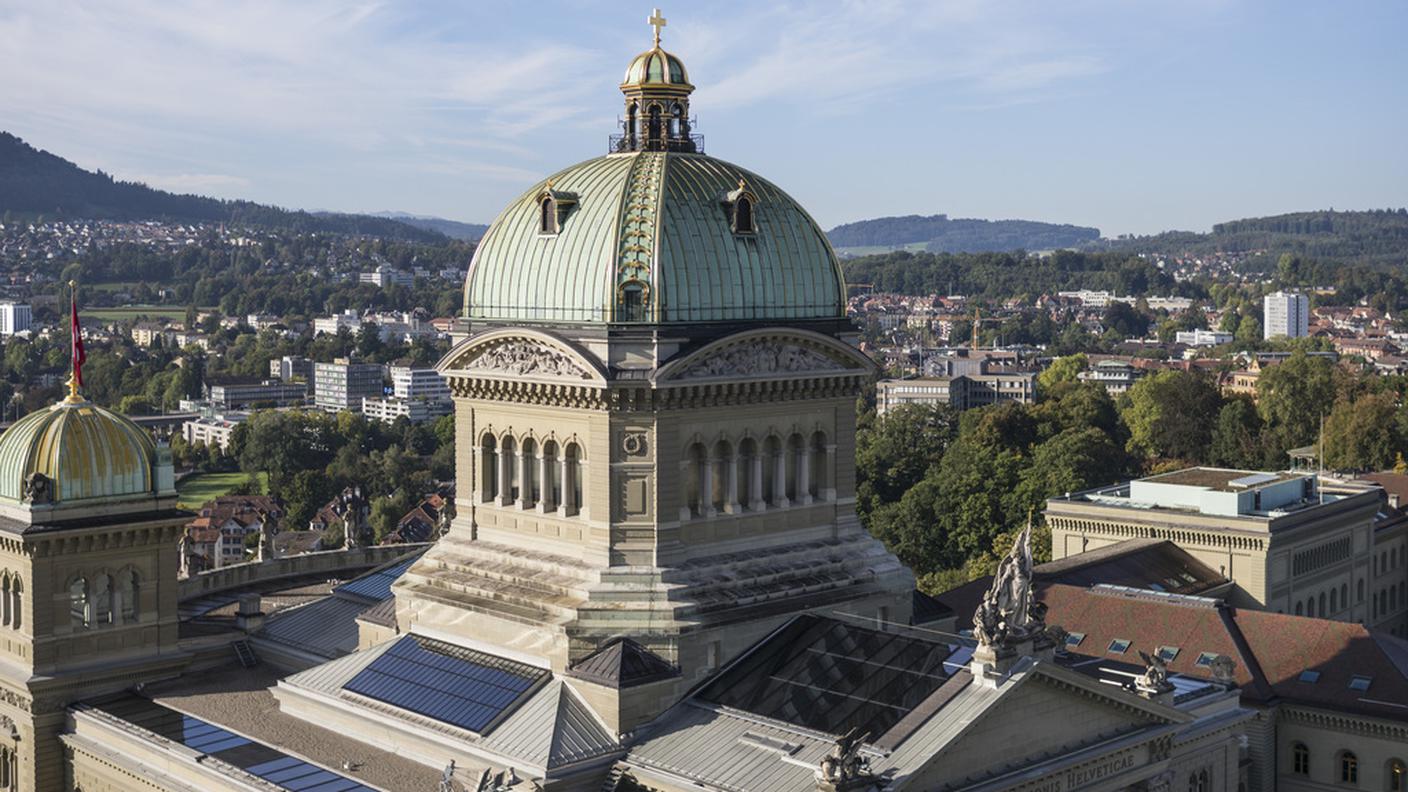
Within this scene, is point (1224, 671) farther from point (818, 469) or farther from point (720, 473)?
point (720, 473)

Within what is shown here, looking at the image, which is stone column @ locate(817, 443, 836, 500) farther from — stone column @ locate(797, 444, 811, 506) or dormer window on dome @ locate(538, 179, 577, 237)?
dormer window on dome @ locate(538, 179, 577, 237)

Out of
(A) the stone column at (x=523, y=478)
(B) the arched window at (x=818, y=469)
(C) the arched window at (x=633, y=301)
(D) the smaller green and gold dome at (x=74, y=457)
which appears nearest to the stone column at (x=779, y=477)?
(B) the arched window at (x=818, y=469)

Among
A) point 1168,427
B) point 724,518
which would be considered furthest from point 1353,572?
point 1168,427

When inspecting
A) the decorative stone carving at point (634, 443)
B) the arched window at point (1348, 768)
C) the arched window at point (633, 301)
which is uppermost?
the arched window at point (633, 301)

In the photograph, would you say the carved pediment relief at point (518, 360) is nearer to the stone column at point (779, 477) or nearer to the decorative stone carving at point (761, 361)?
the decorative stone carving at point (761, 361)

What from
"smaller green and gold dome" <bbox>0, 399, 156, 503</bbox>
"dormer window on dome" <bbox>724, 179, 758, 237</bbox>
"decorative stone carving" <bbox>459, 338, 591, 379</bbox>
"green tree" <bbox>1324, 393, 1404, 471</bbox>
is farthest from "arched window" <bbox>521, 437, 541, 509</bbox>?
"green tree" <bbox>1324, 393, 1404, 471</bbox>

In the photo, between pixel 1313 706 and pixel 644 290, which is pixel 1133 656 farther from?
pixel 644 290
